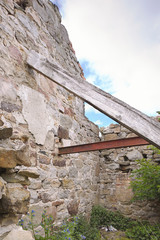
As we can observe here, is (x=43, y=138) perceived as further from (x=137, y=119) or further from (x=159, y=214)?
(x=159, y=214)

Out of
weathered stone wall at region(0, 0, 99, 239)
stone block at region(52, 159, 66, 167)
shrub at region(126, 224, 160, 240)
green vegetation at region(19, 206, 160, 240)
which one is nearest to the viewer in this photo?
weathered stone wall at region(0, 0, 99, 239)

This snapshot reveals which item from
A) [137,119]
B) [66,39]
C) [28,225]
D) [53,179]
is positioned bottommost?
[28,225]

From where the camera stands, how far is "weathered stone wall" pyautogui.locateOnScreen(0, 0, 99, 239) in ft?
3.10

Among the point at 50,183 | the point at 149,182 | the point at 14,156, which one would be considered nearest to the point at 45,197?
the point at 50,183

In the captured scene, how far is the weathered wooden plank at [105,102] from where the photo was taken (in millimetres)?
1562

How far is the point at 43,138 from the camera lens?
91.4 inches

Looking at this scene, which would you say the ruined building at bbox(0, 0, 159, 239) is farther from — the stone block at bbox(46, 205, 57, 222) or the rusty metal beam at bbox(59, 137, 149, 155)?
the rusty metal beam at bbox(59, 137, 149, 155)

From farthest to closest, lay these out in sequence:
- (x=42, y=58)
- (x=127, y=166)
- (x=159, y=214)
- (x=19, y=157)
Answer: (x=127, y=166) → (x=159, y=214) → (x=42, y=58) → (x=19, y=157)

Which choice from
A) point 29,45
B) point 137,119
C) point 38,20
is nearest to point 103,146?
point 137,119

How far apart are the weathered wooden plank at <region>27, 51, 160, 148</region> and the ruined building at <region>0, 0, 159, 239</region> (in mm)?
269

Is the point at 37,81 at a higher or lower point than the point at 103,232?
higher

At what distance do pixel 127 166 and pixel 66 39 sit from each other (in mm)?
3448

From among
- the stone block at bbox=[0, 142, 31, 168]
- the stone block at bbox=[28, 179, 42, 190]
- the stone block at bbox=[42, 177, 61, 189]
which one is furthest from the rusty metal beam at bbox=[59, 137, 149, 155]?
the stone block at bbox=[0, 142, 31, 168]

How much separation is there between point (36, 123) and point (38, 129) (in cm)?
9
